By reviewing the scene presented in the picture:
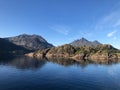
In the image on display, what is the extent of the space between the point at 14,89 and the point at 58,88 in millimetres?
19723

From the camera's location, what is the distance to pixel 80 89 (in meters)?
64.2

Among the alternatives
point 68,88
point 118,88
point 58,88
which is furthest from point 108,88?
point 58,88

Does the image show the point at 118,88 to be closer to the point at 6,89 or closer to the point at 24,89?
the point at 24,89

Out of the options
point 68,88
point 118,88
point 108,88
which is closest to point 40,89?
point 68,88

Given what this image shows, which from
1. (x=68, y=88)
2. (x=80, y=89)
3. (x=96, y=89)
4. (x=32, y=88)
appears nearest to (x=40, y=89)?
(x=32, y=88)

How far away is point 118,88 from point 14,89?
48502 mm

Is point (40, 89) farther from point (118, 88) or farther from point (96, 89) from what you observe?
point (118, 88)

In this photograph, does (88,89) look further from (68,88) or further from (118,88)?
(118,88)

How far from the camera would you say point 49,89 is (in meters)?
63.8

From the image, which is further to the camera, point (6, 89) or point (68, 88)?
point (68, 88)

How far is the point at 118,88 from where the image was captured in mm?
67812

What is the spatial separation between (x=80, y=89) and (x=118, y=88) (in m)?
19.2

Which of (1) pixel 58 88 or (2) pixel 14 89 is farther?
(1) pixel 58 88

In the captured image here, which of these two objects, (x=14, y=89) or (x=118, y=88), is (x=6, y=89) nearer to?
(x=14, y=89)
